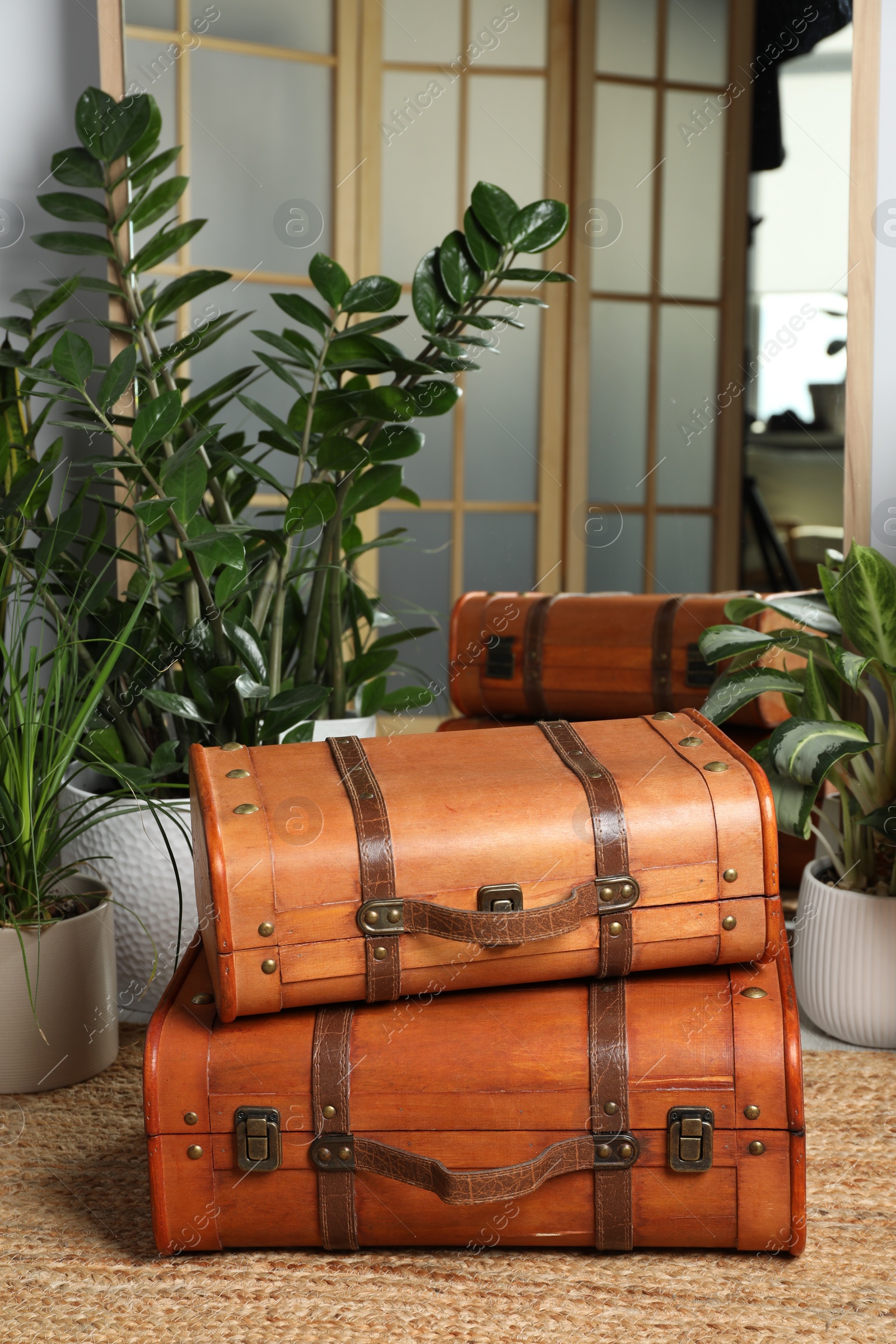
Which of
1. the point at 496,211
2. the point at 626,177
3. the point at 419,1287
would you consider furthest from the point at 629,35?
the point at 419,1287

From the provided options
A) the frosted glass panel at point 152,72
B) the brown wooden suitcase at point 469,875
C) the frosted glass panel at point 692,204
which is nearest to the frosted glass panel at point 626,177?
the frosted glass panel at point 692,204

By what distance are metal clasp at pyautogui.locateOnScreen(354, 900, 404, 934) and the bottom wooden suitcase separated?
0.12 meters

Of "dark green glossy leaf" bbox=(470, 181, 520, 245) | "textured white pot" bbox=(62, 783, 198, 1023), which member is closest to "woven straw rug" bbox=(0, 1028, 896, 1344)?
"textured white pot" bbox=(62, 783, 198, 1023)

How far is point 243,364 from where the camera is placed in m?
2.10

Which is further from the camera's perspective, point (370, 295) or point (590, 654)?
point (590, 654)

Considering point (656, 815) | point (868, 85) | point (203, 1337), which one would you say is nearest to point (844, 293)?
point (868, 85)

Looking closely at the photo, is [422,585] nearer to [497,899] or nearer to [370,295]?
[370,295]

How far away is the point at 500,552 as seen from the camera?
2.04m

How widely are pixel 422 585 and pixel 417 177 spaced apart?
734mm

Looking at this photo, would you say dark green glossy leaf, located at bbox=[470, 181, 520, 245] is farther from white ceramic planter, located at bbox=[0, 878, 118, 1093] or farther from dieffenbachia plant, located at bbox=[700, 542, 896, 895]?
white ceramic planter, located at bbox=[0, 878, 118, 1093]

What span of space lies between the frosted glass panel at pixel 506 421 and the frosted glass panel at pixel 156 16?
2.69 feet

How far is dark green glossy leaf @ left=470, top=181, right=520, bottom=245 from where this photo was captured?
5.51 feet

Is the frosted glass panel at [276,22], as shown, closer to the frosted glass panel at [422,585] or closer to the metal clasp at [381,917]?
the frosted glass panel at [422,585]

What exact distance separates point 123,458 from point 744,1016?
1.14 meters
